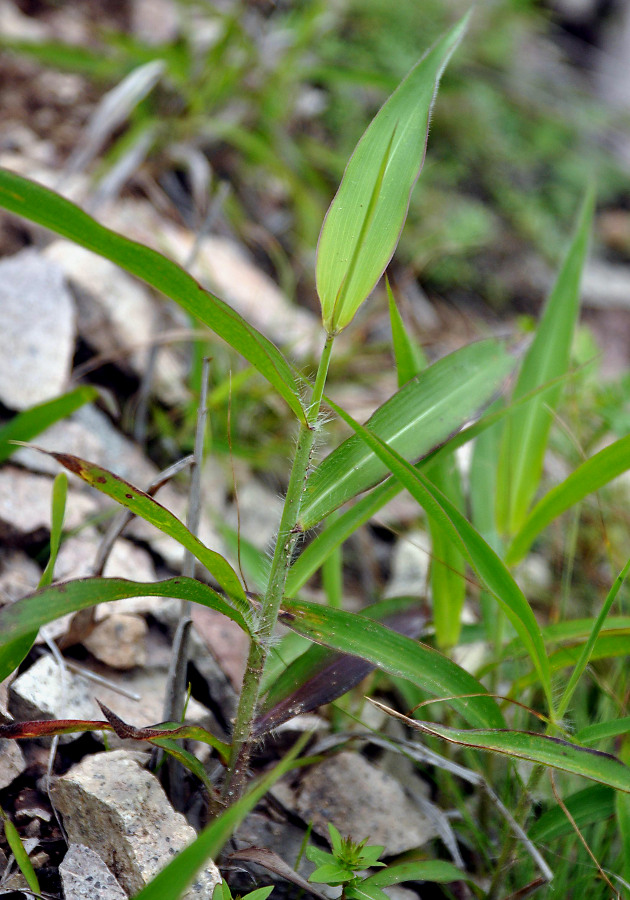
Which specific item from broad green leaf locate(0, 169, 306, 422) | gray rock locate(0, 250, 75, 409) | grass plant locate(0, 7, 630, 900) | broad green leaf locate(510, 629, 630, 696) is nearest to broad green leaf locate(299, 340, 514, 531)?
grass plant locate(0, 7, 630, 900)

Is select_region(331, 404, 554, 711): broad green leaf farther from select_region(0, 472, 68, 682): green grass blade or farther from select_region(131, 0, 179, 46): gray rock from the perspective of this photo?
select_region(131, 0, 179, 46): gray rock

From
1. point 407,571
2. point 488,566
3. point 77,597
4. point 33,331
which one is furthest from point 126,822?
point 33,331

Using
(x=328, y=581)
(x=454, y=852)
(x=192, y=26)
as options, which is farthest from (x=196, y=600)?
(x=192, y=26)

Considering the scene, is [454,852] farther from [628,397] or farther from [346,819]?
[628,397]

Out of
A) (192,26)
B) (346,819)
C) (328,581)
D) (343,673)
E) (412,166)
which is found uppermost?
(412,166)

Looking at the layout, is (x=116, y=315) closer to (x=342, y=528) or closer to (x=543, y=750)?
(x=342, y=528)
